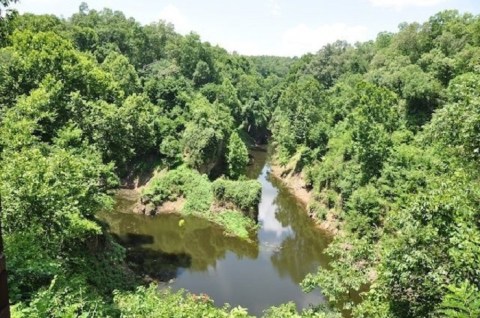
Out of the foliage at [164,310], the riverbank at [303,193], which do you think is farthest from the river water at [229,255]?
the foliage at [164,310]

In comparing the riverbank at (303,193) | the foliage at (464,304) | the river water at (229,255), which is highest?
the foliage at (464,304)

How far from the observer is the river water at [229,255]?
99.8ft

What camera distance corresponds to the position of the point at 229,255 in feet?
120

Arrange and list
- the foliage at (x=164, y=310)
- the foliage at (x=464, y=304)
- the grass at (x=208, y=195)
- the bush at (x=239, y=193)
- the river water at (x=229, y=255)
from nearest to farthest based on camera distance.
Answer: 1. the foliage at (x=464, y=304)
2. the foliage at (x=164, y=310)
3. the river water at (x=229, y=255)
4. the grass at (x=208, y=195)
5. the bush at (x=239, y=193)

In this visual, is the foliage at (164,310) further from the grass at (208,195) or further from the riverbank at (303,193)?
the riverbank at (303,193)

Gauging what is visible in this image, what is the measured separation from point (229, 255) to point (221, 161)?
1603 cm

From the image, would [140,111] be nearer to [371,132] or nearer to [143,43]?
[371,132]

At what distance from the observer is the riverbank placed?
133ft

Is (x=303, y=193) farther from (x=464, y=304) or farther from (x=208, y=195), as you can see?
(x=464, y=304)

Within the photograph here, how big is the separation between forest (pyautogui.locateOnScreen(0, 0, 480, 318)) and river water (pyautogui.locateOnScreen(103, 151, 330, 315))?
5.20 ft

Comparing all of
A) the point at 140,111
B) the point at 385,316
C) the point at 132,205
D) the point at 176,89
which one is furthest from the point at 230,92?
the point at 385,316

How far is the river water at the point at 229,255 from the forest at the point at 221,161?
5.20 feet

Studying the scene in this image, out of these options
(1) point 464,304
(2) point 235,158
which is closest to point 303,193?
(2) point 235,158

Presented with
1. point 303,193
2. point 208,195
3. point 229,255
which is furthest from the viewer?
point 303,193
